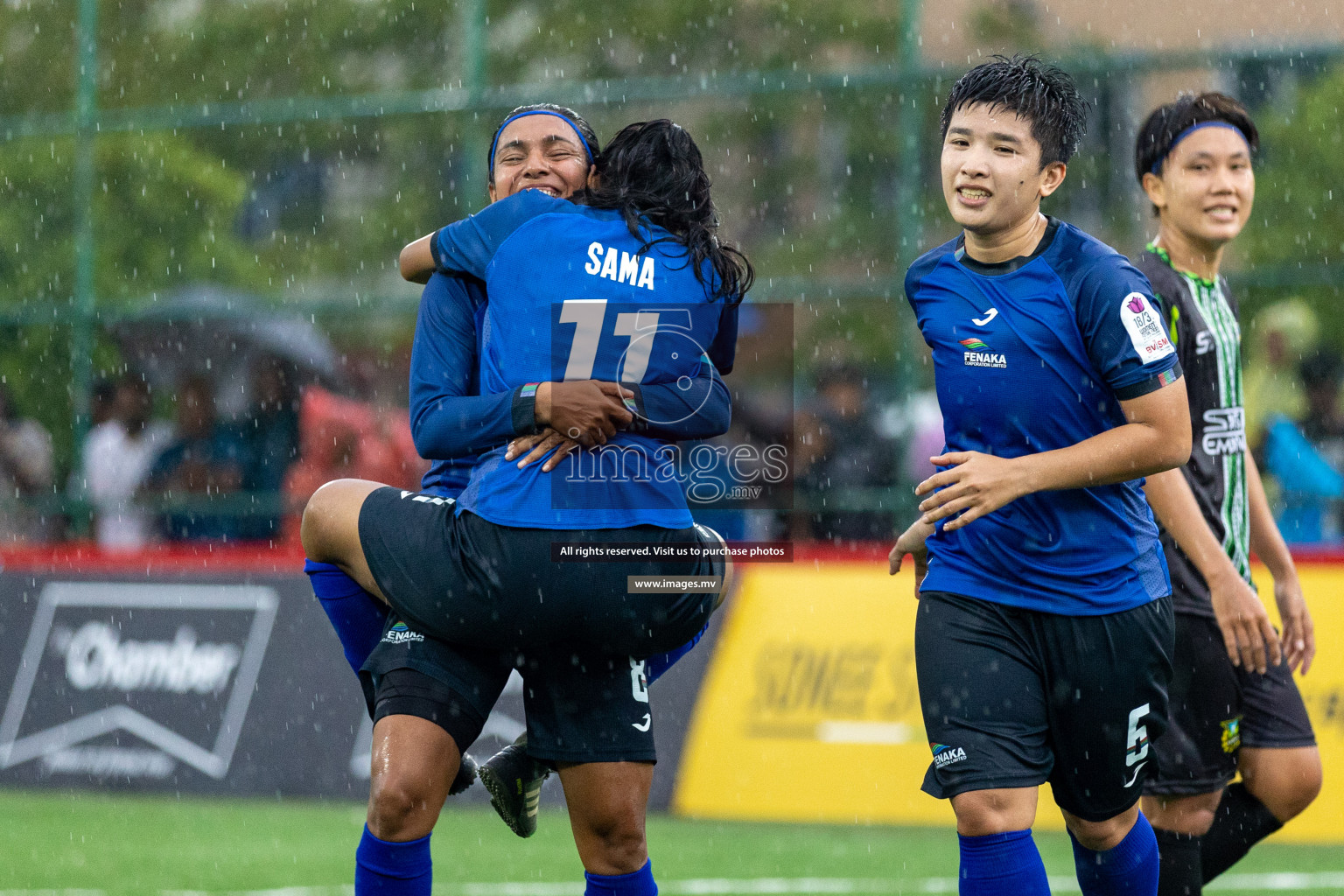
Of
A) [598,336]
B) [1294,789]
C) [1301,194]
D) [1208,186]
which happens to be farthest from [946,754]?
[1301,194]

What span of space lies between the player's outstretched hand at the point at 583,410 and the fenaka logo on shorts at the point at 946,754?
38.3 inches

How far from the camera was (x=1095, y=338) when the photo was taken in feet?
11.4

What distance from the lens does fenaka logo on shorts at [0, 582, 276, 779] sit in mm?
8211

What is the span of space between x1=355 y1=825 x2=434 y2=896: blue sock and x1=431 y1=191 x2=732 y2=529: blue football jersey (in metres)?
0.75

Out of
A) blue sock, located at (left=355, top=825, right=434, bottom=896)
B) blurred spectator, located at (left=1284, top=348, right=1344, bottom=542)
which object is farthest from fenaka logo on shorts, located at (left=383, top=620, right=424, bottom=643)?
blurred spectator, located at (left=1284, top=348, right=1344, bottom=542)

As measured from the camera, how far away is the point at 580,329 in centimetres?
358

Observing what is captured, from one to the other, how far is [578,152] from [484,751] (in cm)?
447

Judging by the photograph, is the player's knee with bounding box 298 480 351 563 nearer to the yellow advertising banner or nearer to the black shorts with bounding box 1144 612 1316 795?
the black shorts with bounding box 1144 612 1316 795

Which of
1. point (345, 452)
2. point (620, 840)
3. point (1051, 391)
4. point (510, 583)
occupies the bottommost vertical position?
point (345, 452)

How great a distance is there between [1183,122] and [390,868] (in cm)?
291

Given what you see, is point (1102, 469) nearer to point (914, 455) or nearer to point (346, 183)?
point (914, 455)

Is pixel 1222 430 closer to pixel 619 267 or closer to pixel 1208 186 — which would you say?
pixel 1208 186

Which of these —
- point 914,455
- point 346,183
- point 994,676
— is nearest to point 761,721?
point 914,455

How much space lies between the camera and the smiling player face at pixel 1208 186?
4441 mm
